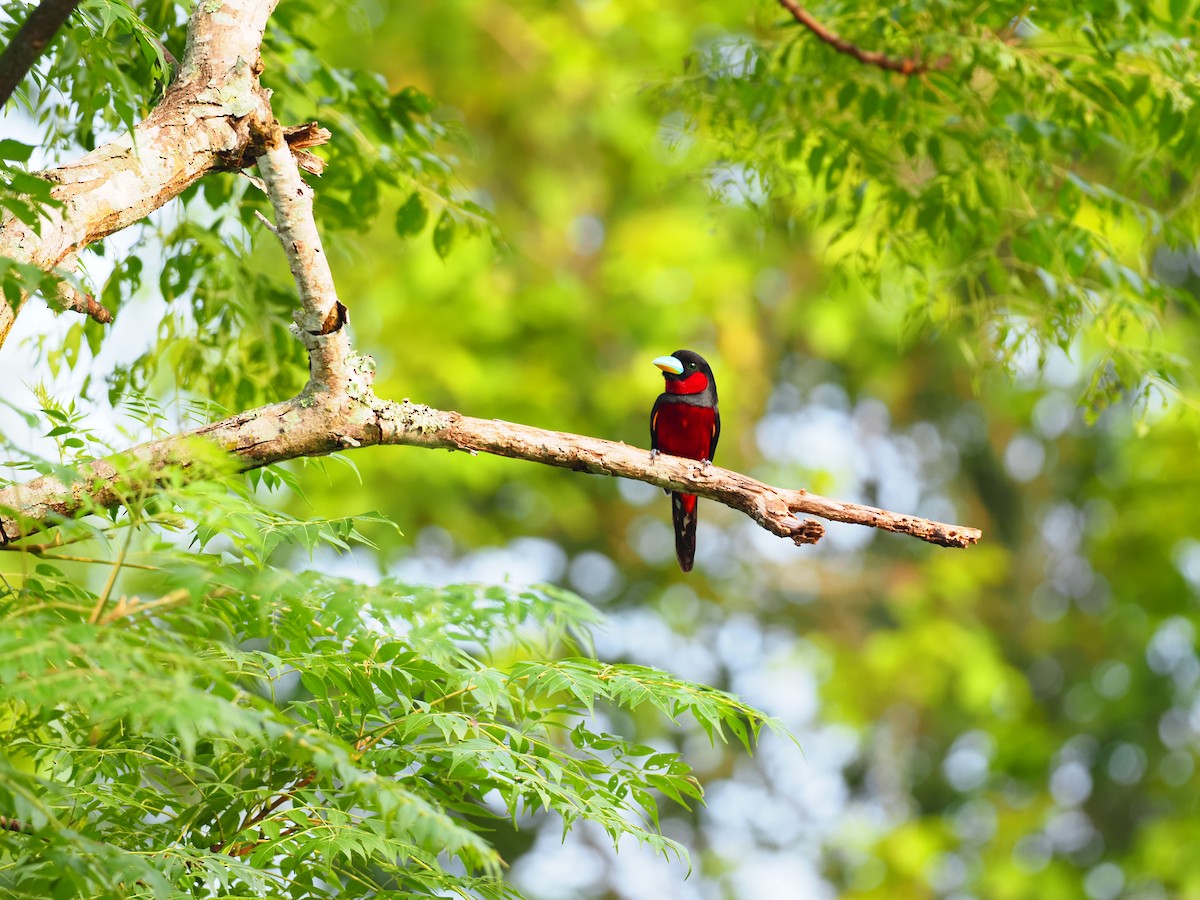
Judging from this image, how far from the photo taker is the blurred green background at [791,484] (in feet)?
33.4

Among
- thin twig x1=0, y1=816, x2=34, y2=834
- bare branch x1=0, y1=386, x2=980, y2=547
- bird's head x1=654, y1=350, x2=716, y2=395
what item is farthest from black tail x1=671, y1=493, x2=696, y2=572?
thin twig x1=0, y1=816, x2=34, y2=834

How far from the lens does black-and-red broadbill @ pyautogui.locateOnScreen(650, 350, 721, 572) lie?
590 centimetres

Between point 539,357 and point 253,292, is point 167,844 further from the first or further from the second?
point 539,357

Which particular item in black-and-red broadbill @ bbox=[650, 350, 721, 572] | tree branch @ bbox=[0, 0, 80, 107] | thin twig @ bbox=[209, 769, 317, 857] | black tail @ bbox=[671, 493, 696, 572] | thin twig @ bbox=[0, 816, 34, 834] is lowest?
thin twig @ bbox=[0, 816, 34, 834]

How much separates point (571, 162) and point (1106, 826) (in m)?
8.50

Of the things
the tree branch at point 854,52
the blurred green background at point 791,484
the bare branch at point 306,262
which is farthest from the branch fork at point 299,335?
the blurred green background at point 791,484

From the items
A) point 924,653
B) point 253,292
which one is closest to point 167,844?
point 253,292

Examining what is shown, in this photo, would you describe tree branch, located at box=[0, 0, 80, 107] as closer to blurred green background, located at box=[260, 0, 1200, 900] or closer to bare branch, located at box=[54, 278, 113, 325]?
bare branch, located at box=[54, 278, 113, 325]

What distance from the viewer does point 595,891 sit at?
38.0 ft

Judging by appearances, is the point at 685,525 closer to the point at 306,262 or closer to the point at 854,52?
the point at 854,52

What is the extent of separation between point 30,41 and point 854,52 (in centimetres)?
300

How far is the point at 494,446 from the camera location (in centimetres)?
284

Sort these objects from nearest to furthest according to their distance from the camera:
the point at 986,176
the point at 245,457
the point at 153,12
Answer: the point at 245,457 < the point at 153,12 < the point at 986,176

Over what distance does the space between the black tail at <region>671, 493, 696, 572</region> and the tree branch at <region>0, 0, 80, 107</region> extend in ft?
14.1
